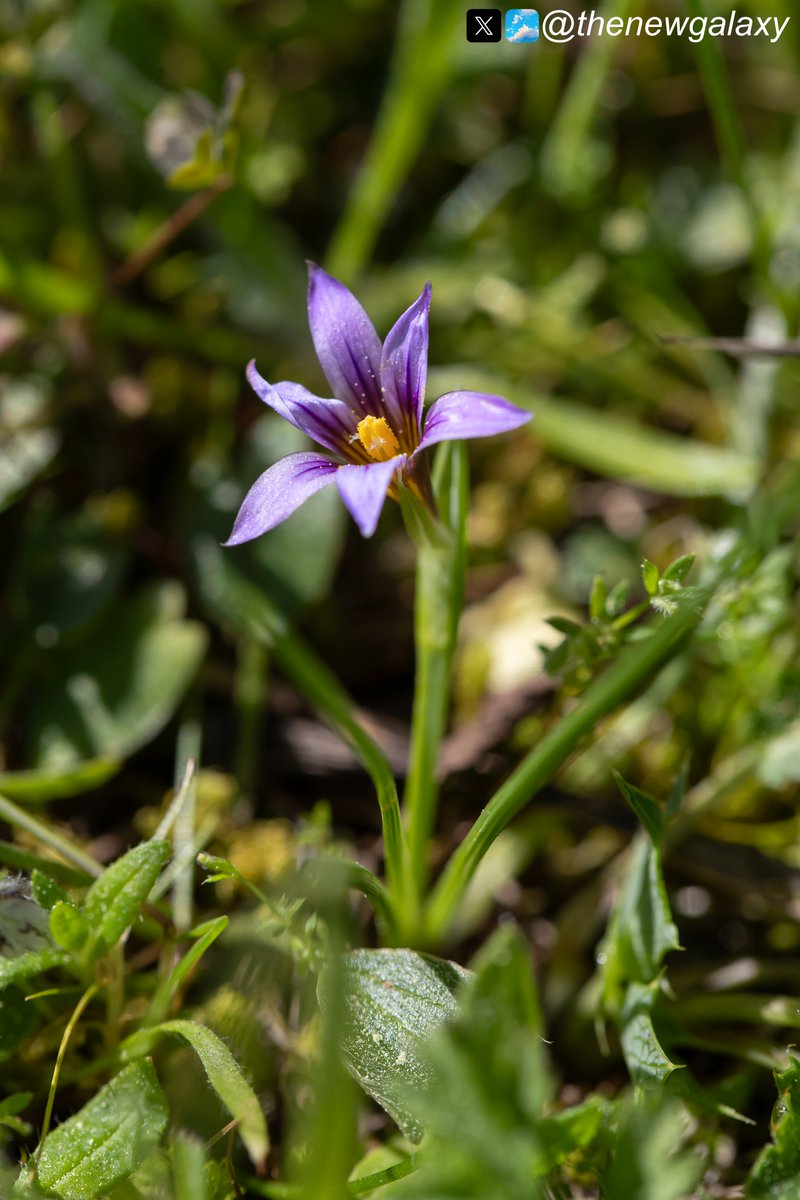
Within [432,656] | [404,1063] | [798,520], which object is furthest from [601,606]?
[798,520]

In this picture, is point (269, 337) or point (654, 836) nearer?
point (654, 836)

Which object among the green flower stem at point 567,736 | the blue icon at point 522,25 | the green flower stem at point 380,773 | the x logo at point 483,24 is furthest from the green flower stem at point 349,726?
the blue icon at point 522,25

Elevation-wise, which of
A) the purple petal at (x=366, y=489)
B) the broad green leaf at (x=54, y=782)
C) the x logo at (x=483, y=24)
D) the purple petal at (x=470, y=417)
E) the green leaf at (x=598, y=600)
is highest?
the x logo at (x=483, y=24)

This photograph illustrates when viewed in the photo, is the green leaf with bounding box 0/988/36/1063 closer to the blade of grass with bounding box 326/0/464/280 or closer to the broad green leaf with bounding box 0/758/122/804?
the broad green leaf with bounding box 0/758/122/804

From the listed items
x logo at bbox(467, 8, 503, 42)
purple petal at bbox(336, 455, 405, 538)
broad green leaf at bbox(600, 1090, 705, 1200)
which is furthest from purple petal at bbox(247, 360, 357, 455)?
x logo at bbox(467, 8, 503, 42)

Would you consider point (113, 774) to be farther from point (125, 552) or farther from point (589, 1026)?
point (589, 1026)

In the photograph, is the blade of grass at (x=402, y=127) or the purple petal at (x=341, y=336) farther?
the blade of grass at (x=402, y=127)

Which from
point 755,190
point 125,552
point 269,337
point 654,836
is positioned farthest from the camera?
point 755,190

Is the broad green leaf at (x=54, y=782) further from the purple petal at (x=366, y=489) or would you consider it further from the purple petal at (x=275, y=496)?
the purple petal at (x=366, y=489)
